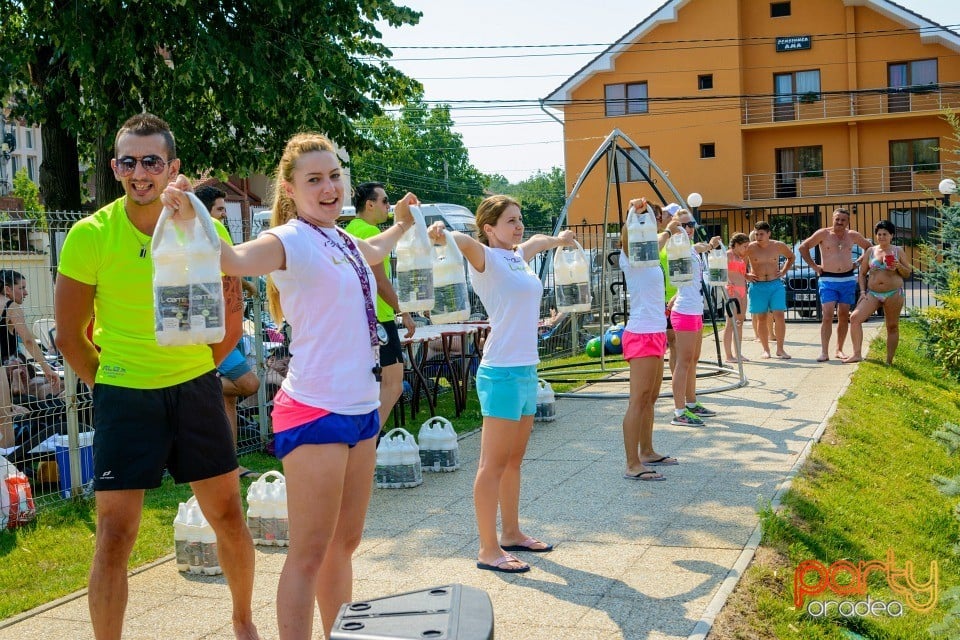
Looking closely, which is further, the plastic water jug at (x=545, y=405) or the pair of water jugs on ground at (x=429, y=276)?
the plastic water jug at (x=545, y=405)

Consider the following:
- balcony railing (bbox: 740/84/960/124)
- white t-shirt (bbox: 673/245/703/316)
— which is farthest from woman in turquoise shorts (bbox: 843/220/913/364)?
balcony railing (bbox: 740/84/960/124)

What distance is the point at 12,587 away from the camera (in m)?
5.52

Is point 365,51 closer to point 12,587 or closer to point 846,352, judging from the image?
point 846,352

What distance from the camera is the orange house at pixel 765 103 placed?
1599 inches

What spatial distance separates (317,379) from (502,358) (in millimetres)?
1987

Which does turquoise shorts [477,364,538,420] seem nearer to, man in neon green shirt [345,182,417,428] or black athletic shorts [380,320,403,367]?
man in neon green shirt [345,182,417,428]

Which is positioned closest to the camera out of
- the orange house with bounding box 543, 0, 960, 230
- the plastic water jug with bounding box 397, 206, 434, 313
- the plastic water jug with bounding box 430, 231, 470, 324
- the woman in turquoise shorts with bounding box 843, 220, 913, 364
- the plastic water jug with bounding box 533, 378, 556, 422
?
the plastic water jug with bounding box 397, 206, 434, 313

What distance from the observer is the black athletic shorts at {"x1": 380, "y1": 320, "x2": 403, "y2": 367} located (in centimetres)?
747

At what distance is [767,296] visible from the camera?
47.9 ft

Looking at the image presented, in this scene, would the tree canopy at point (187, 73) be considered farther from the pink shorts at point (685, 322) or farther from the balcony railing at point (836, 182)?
the balcony railing at point (836, 182)

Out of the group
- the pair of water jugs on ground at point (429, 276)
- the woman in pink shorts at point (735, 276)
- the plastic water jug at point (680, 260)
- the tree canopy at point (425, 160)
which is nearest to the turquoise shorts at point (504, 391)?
the pair of water jugs on ground at point (429, 276)

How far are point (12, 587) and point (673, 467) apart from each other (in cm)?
472

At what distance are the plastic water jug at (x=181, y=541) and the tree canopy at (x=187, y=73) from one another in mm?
7682

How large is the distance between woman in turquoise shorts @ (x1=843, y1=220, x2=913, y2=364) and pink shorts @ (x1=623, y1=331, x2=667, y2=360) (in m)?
7.33
